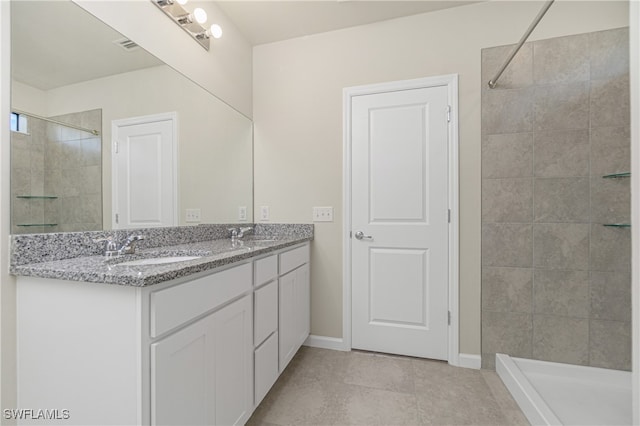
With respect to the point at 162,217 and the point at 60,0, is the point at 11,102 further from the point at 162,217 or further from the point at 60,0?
the point at 162,217

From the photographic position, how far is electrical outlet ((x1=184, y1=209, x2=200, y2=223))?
1741 mm

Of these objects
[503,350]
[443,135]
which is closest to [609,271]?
[503,350]

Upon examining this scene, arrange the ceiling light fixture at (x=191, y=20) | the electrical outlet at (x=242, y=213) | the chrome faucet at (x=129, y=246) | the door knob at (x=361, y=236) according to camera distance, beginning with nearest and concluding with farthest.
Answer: the chrome faucet at (x=129, y=246)
the ceiling light fixture at (x=191, y=20)
the door knob at (x=361, y=236)
the electrical outlet at (x=242, y=213)

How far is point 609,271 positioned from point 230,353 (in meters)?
2.26

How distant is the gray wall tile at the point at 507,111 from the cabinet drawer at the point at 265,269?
169 centimetres

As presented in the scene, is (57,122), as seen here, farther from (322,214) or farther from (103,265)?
(322,214)

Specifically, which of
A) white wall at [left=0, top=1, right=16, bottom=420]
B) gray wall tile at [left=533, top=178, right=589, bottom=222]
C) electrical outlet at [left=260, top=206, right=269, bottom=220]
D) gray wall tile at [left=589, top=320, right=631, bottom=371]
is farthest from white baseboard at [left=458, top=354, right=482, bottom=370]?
white wall at [left=0, top=1, right=16, bottom=420]

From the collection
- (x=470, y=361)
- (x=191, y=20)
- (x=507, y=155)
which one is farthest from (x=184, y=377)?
(x=507, y=155)

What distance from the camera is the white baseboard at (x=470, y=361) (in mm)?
1880

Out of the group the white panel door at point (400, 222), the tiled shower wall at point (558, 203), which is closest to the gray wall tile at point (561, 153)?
the tiled shower wall at point (558, 203)

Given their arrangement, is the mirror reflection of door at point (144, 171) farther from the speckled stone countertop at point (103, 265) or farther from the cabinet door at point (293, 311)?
the cabinet door at point (293, 311)

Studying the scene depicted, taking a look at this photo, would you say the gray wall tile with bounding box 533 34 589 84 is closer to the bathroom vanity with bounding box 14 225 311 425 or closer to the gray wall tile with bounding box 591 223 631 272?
the gray wall tile with bounding box 591 223 631 272

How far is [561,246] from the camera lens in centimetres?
176

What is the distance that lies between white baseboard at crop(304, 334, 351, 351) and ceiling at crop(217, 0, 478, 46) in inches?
98.9
